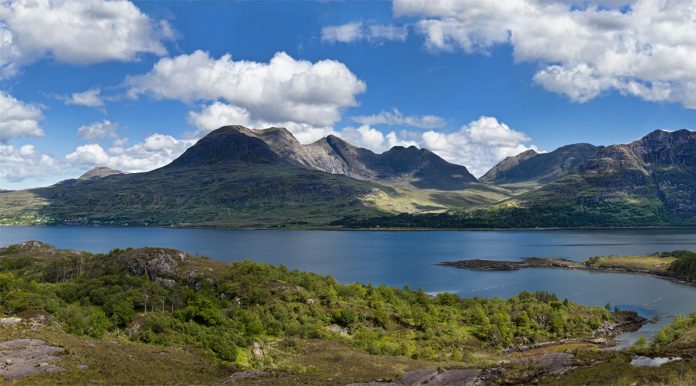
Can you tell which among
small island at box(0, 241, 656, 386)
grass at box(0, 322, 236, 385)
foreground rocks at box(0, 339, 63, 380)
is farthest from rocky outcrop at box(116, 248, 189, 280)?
foreground rocks at box(0, 339, 63, 380)

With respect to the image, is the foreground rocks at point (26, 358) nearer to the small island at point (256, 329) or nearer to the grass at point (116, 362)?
the small island at point (256, 329)

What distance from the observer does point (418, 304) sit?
320 feet

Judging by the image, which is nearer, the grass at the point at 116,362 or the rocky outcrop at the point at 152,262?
the grass at the point at 116,362

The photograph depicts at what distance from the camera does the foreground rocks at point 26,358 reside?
37.8 m

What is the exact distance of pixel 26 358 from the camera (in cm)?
4050

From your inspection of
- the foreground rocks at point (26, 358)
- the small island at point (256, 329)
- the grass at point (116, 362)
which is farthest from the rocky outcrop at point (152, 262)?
the foreground rocks at point (26, 358)

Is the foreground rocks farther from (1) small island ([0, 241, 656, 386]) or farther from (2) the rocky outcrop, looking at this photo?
(2) the rocky outcrop

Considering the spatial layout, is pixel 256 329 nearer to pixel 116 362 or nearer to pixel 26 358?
pixel 116 362

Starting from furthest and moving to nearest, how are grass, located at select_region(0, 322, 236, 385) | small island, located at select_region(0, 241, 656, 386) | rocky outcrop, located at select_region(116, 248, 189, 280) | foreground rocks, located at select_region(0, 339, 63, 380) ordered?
rocky outcrop, located at select_region(116, 248, 189, 280) → small island, located at select_region(0, 241, 656, 386) → grass, located at select_region(0, 322, 236, 385) → foreground rocks, located at select_region(0, 339, 63, 380)

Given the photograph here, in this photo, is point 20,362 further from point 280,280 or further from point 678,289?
point 678,289

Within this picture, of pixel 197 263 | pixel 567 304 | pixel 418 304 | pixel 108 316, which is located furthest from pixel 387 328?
pixel 567 304

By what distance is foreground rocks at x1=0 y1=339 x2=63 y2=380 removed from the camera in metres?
37.8

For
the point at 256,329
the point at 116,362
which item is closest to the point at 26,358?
the point at 116,362

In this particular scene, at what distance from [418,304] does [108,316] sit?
186 ft
